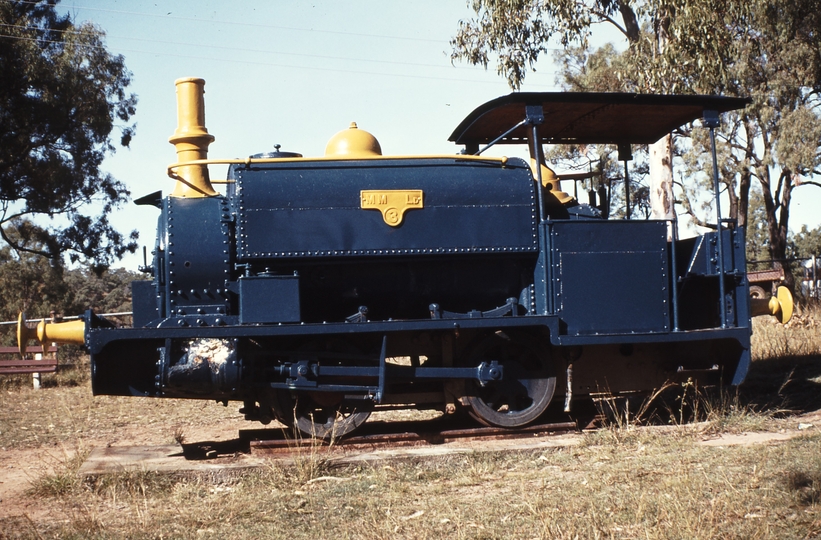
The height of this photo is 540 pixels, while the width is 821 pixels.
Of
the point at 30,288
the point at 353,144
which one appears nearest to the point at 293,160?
the point at 353,144

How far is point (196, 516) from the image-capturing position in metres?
5.49

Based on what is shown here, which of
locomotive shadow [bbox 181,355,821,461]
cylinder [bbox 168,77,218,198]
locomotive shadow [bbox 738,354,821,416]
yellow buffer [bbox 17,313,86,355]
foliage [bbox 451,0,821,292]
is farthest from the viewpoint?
foliage [bbox 451,0,821,292]

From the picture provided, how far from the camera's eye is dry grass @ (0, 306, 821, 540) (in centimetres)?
490

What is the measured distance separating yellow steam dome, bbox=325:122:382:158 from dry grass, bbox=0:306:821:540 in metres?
3.03

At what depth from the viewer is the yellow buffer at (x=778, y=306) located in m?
8.64

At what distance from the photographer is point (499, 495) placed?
19.1 ft

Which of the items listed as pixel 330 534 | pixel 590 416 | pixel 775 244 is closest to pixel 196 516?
pixel 330 534

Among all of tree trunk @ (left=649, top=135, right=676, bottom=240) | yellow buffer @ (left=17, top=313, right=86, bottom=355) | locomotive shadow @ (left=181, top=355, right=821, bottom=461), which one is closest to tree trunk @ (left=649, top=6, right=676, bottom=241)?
tree trunk @ (left=649, top=135, right=676, bottom=240)

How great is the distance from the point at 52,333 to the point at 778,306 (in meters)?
7.42

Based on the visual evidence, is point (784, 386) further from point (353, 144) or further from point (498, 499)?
point (353, 144)

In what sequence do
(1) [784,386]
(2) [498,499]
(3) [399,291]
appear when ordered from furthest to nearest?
(1) [784,386], (3) [399,291], (2) [498,499]

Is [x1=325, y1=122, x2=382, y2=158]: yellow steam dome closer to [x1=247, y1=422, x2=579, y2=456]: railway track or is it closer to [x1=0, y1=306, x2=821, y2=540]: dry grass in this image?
[x1=247, y1=422, x2=579, y2=456]: railway track

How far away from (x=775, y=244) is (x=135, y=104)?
23.8 meters

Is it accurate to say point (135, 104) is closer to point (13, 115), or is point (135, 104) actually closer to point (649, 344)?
A: point (13, 115)
